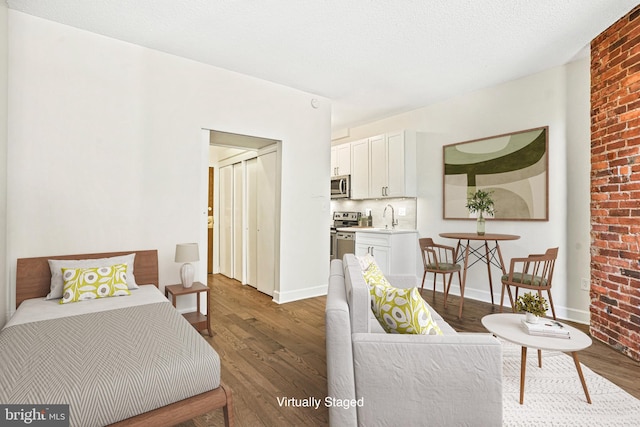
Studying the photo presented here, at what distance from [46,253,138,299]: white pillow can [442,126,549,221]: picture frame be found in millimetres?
4060

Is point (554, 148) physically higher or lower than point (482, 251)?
higher

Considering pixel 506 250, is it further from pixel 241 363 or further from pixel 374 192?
pixel 241 363

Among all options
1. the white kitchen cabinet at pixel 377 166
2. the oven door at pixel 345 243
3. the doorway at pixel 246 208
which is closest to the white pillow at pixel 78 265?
the doorway at pixel 246 208

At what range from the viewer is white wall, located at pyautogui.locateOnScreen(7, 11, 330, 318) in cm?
275

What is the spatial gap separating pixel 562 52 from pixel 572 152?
1.06m

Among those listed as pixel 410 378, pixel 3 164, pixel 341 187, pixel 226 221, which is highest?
pixel 341 187

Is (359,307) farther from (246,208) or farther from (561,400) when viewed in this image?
(246,208)

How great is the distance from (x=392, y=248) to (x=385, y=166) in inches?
55.3

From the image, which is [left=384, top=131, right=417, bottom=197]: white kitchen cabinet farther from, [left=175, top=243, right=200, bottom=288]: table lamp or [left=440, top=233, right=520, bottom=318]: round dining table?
[left=175, top=243, right=200, bottom=288]: table lamp

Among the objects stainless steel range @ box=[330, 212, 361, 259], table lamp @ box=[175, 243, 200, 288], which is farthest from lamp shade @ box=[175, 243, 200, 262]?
stainless steel range @ box=[330, 212, 361, 259]

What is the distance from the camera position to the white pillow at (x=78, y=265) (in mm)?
2645

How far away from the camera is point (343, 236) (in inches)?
225

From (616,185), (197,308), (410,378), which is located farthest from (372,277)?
(616,185)

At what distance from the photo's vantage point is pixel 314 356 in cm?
270
